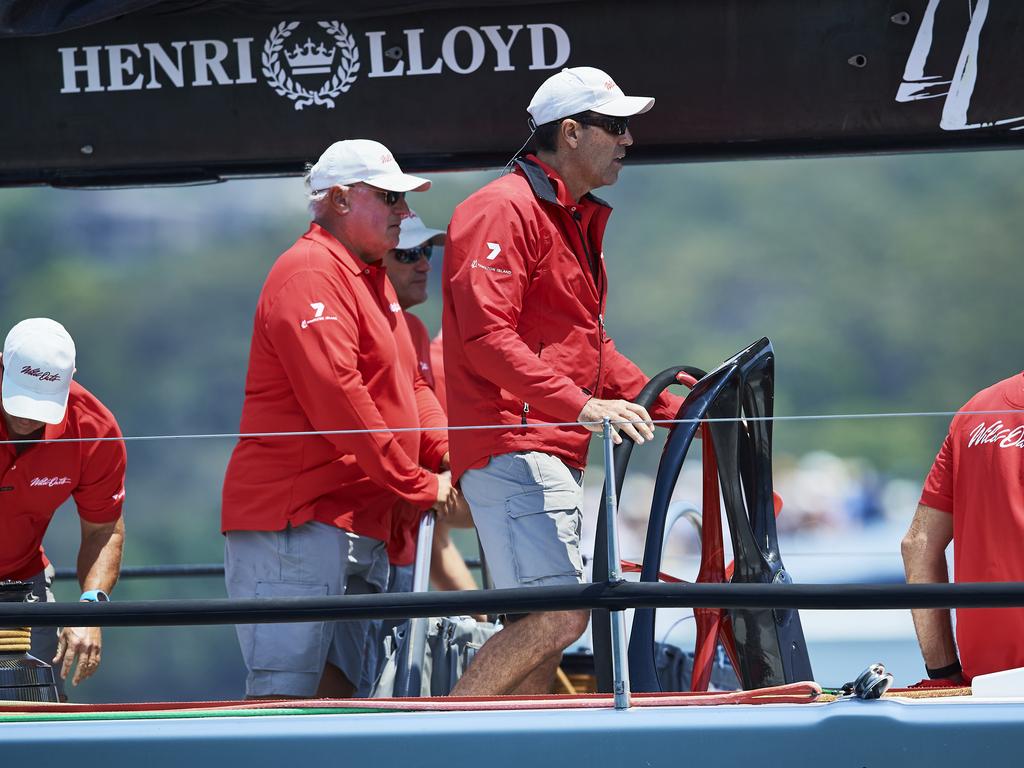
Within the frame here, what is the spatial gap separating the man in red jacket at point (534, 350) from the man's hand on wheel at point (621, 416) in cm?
2

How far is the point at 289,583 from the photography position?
3.24 m

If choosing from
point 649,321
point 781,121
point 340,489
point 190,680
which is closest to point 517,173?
point 781,121

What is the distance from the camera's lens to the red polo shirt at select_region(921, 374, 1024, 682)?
2760mm

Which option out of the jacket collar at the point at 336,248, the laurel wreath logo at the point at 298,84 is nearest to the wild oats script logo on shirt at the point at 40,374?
the jacket collar at the point at 336,248

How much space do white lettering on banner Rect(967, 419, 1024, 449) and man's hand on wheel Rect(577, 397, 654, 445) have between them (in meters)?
0.63

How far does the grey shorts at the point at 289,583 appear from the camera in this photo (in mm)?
3182

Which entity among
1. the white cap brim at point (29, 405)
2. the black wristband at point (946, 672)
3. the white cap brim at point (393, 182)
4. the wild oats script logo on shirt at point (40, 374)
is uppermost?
the white cap brim at point (393, 182)

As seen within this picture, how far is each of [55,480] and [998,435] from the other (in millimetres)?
2094

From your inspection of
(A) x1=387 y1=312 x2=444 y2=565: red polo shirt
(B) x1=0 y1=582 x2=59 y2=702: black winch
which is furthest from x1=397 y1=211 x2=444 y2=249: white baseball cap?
(B) x1=0 y1=582 x2=59 y2=702: black winch

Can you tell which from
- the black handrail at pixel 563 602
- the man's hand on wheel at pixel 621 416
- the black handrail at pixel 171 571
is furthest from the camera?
the black handrail at pixel 171 571

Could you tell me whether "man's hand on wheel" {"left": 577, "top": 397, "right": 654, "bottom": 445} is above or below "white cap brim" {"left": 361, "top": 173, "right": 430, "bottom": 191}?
below

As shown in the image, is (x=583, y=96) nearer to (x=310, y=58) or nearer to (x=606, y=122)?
(x=606, y=122)

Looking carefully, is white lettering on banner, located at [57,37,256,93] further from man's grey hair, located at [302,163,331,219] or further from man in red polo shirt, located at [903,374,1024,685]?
man in red polo shirt, located at [903,374,1024,685]

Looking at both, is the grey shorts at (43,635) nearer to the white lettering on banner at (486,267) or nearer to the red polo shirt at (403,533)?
the red polo shirt at (403,533)
